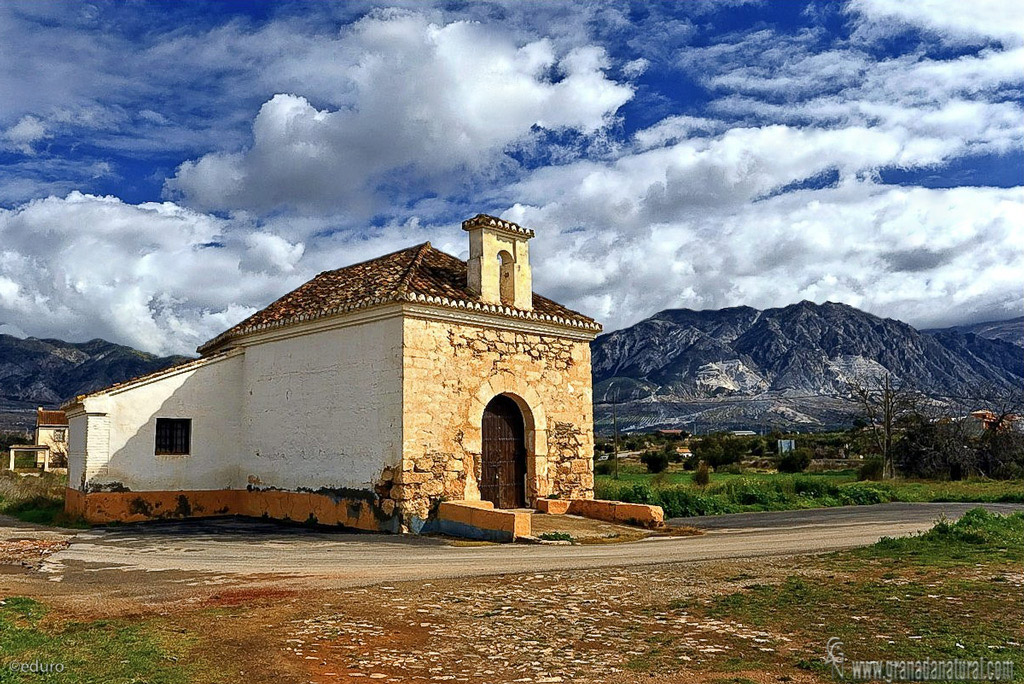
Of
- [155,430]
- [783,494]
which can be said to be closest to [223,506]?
[155,430]

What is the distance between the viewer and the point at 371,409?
15312 mm

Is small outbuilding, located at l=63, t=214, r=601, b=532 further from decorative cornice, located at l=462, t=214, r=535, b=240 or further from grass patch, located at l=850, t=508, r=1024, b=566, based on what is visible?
grass patch, located at l=850, t=508, r=1024, b=566

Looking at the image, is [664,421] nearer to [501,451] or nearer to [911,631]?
[501,451]

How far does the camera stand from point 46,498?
2058 centimetres

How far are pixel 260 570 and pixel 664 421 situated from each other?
12048 centimetres

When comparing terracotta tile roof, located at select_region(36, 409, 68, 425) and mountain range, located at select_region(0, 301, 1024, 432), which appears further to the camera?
mountain range, located at select_region(0, 301, 1024, 432)

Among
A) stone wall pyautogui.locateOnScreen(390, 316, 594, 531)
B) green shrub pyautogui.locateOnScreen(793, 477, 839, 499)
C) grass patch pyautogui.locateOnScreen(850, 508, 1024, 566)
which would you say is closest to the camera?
grass patch pyautogui.locateOnScreen(850, 508, 1024, 566)

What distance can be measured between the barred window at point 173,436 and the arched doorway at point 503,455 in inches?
267

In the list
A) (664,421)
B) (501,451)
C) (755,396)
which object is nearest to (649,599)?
(501,451)

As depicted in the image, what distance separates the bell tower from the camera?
659 inches

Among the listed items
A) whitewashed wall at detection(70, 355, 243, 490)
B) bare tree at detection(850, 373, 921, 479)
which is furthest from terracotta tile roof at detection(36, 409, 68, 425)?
bare tree at detection(850, 373, 921, 479)

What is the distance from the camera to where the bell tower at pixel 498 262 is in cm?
1673

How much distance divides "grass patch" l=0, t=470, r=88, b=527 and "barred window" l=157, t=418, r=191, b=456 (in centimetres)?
216

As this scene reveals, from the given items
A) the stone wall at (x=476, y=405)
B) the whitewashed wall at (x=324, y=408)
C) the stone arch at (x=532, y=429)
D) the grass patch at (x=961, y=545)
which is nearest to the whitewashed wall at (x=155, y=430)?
the whitewashed wall at (x=324, y=408)
